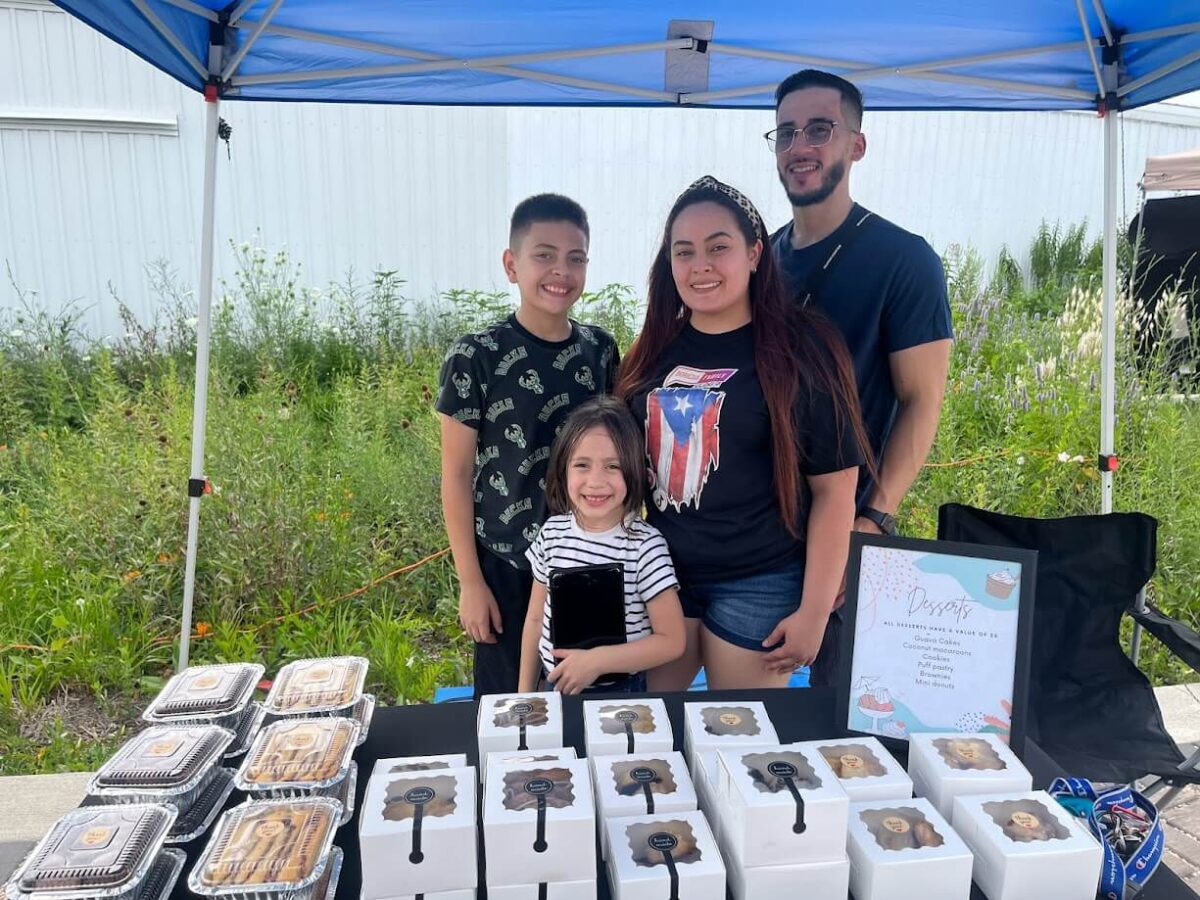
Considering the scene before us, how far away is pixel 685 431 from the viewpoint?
1610 mm

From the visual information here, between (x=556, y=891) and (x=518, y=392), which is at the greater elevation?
(x=518, y=392)

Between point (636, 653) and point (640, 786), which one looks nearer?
point (640, 786)

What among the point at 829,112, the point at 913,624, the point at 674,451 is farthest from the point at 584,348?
the point at 913,624

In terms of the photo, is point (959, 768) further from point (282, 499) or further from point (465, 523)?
point (282, 499)

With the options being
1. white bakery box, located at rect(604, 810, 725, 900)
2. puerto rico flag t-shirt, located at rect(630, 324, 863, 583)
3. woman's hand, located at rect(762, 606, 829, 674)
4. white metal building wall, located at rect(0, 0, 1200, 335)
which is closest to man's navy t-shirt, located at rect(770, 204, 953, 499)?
puerto rico flag t-shirt, located at rect(630, 324, 863, 583)

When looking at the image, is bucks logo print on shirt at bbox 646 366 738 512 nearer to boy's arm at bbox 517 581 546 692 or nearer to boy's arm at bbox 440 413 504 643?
boy's arm at bbox 517 581 546 692

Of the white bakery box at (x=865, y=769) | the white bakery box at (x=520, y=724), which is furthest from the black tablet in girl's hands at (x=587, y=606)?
the white bakery box at (x=865, y=769)

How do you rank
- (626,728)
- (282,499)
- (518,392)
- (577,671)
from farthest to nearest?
(282,499) < (518,392) < (577,671) < (626,728)

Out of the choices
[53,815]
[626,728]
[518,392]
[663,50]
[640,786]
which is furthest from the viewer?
[663,50]

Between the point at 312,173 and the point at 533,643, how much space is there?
195 inches

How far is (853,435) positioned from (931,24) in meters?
1.50

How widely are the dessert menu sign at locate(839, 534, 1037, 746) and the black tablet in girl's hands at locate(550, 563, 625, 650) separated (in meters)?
0.47

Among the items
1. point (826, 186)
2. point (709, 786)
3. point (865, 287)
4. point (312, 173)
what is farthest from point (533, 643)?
point (312, 173)

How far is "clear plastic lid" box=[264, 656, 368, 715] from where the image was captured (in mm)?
1248
